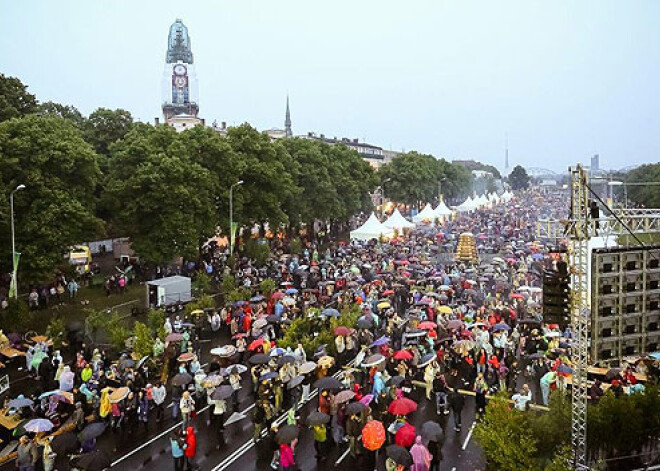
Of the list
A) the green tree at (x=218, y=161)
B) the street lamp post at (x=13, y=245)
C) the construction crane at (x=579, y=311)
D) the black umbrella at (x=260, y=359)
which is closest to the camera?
the construction crane at (x=579, y=311)

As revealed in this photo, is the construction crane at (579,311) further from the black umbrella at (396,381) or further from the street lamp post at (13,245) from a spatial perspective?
the street lamp post at (13,245)

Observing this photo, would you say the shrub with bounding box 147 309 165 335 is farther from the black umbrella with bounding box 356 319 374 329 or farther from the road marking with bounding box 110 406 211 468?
the black umbrella with bounding box 356 319 374 329

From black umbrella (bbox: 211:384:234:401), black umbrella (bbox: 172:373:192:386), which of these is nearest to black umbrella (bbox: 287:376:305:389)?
black umbrella (bbox: 211:384:234:401)

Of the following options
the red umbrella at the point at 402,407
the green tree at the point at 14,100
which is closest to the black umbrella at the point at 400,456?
the red umbrella at the point at 402,407

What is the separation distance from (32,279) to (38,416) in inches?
511

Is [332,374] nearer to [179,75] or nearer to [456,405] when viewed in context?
[456,405]

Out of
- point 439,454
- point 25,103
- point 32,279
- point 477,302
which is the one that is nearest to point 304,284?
point 477,302

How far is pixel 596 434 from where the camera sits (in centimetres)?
1275

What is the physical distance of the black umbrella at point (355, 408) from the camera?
45.8 feet

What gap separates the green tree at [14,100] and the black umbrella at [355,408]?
29982 mm

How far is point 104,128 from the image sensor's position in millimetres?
44531

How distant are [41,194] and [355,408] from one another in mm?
20817

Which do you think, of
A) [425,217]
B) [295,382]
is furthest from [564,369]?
[425,217]

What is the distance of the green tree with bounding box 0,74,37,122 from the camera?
34.5 metres
